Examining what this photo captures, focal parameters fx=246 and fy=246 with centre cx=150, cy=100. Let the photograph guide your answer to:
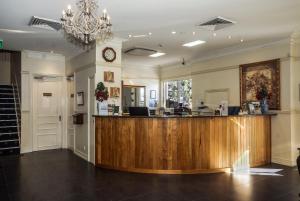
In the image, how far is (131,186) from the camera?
4.21 meters

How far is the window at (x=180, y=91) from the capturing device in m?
8.94

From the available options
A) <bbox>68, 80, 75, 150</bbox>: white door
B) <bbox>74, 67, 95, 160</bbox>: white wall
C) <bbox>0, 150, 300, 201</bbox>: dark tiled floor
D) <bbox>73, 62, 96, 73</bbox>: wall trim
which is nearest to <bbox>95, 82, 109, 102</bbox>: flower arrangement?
<bbox>74, 67, 95, 160</bbox>: white wall

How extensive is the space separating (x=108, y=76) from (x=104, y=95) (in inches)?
20.2

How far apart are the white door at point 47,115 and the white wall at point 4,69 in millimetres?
1824

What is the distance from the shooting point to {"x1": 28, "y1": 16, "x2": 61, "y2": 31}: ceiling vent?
4328mm

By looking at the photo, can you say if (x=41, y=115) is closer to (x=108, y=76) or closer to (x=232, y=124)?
(x=108, y=76)

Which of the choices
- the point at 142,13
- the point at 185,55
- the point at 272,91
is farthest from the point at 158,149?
the point at 185,55

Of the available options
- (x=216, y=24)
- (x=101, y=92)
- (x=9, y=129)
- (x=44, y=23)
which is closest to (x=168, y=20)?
(x=216, y=24)

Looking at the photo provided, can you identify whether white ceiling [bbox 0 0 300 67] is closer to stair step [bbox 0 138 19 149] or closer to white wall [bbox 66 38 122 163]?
white wall [bbox 66 38 122 163]

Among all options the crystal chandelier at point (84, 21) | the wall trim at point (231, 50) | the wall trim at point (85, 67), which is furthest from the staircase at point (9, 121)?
the wall trim at point (231, 50)

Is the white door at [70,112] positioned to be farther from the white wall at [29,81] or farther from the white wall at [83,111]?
the white wall at [29,81]

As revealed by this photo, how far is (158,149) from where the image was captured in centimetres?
496

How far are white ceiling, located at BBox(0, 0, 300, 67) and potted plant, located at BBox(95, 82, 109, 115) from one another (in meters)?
1.23


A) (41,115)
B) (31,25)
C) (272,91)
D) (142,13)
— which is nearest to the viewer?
(142,13)
